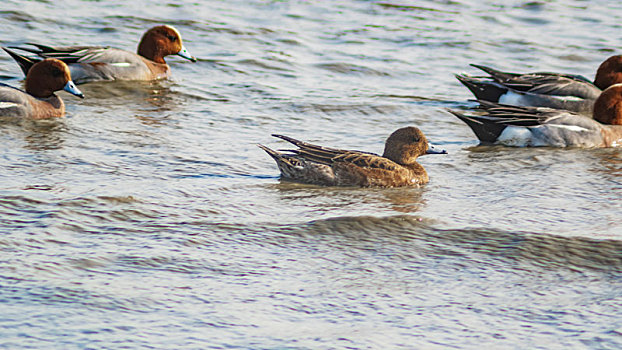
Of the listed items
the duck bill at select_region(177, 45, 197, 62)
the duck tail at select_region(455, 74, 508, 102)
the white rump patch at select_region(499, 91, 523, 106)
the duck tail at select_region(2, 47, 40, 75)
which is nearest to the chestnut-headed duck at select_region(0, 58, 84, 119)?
the duck tail at select_region(2, 47, 40, 75)

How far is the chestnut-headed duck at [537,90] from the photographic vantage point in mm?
12531

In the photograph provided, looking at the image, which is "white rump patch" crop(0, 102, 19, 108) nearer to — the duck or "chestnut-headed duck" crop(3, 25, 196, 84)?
"chestnut-headed duck" crop(3, 25, 196, 84)

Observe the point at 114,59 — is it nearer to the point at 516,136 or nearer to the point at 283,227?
the point at 516,136

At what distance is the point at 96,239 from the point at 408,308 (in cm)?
209

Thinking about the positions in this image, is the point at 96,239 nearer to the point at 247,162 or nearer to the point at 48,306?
the point at 48,306

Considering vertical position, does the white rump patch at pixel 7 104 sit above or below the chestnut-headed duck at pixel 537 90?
below

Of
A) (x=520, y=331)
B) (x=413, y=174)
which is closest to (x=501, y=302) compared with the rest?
(x=520, y=331)

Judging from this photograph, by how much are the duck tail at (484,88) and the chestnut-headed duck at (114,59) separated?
12.7 ft

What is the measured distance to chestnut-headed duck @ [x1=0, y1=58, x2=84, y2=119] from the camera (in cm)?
992

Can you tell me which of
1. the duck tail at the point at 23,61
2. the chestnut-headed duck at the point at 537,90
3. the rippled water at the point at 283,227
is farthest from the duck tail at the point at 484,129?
the duck tail at the point at 23,61

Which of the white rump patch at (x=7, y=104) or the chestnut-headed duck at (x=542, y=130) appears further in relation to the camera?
the chestnut-headed duck at (x=542, y=130)

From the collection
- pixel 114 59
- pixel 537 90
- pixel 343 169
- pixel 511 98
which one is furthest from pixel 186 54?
pixel 343 169

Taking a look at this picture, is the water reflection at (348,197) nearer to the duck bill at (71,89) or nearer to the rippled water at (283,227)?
the rippled water at (283,227)

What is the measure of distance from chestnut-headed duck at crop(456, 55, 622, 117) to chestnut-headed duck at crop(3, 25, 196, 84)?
160 inches
